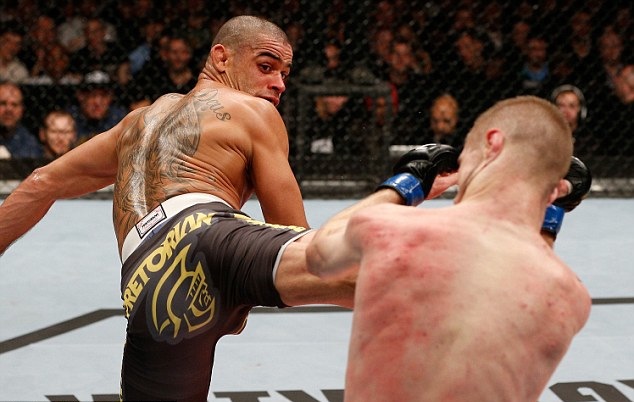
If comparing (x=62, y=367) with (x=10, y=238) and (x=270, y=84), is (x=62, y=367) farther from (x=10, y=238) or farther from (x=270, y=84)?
(x=270, y=84)

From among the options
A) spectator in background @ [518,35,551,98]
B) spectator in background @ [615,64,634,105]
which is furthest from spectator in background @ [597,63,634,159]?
spectator in background @ [518,35,551,98]

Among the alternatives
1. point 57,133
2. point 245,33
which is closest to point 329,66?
point 57,133

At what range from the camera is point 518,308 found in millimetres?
1459

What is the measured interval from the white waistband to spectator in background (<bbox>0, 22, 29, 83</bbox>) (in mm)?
3583

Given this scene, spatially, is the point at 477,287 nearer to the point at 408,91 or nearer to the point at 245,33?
the point at 245,33

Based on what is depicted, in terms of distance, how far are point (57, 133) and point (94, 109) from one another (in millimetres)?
245

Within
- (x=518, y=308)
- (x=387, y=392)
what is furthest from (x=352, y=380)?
(x=518, y=308)

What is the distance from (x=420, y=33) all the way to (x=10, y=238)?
11.5ft

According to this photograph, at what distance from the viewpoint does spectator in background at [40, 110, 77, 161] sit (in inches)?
210

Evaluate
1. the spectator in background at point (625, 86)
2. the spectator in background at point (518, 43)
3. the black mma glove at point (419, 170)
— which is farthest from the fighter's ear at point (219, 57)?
the spectator in background at point (625, 86)

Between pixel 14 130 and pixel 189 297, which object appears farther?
pixel 14 130

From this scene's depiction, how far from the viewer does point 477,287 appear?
1.46 meters

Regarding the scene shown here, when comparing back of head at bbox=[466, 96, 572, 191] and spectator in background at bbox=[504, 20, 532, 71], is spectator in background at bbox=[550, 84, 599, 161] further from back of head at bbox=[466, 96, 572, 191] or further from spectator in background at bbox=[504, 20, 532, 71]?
back of head at bbox=[466, 96, 572, 191]

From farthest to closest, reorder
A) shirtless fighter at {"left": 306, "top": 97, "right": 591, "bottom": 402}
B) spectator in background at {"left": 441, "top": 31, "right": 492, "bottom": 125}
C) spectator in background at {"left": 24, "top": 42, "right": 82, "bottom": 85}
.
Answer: spectator in background at {"left": 441, "top": 31, "right": 492, "bottom": 125} → spectator in background at {"left": 24, "top": 42, "right": 82, "bottom": 85} → shirtless fighter at {"left": 306, "top": 97, "right": 591, "bottom": 402}
